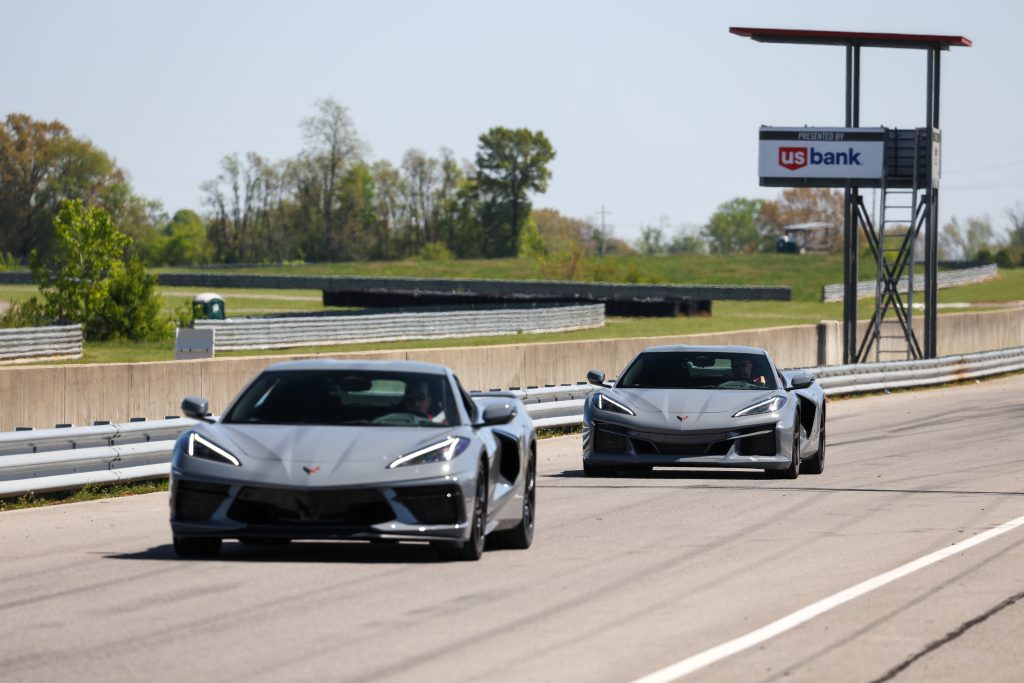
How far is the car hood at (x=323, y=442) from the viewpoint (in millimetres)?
9859

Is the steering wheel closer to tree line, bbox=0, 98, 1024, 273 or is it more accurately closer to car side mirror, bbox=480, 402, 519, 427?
car side mirror, bbox=480, 402, 519, 427

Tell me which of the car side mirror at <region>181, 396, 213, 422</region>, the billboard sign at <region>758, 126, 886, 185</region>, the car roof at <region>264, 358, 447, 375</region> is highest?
the billboard sign at <region>758, 126, 886, 185</region>

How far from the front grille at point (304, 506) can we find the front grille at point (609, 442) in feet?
23.0

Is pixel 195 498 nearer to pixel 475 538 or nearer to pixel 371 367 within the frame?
pixel 371 367

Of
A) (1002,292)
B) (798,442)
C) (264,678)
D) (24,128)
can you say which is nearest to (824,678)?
(264,678)

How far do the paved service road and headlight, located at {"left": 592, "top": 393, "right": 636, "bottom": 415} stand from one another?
1.72 metres

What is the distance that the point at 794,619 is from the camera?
333 inches

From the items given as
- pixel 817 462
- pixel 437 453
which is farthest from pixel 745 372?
pixel 437 453

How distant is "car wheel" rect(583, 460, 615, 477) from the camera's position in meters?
17.0

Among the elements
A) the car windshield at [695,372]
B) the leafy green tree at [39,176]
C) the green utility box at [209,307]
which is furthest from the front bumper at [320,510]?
the leafy green tree at [39,176]

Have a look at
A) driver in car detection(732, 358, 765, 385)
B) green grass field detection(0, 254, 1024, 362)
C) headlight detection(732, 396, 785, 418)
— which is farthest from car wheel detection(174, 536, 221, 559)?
green grass field detection(0, 254, 1024, 362)

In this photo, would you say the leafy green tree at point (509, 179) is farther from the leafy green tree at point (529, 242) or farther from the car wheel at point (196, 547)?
the car wheel at point (196, 547)

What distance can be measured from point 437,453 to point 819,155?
105 ft

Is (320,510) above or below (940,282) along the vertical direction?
below
